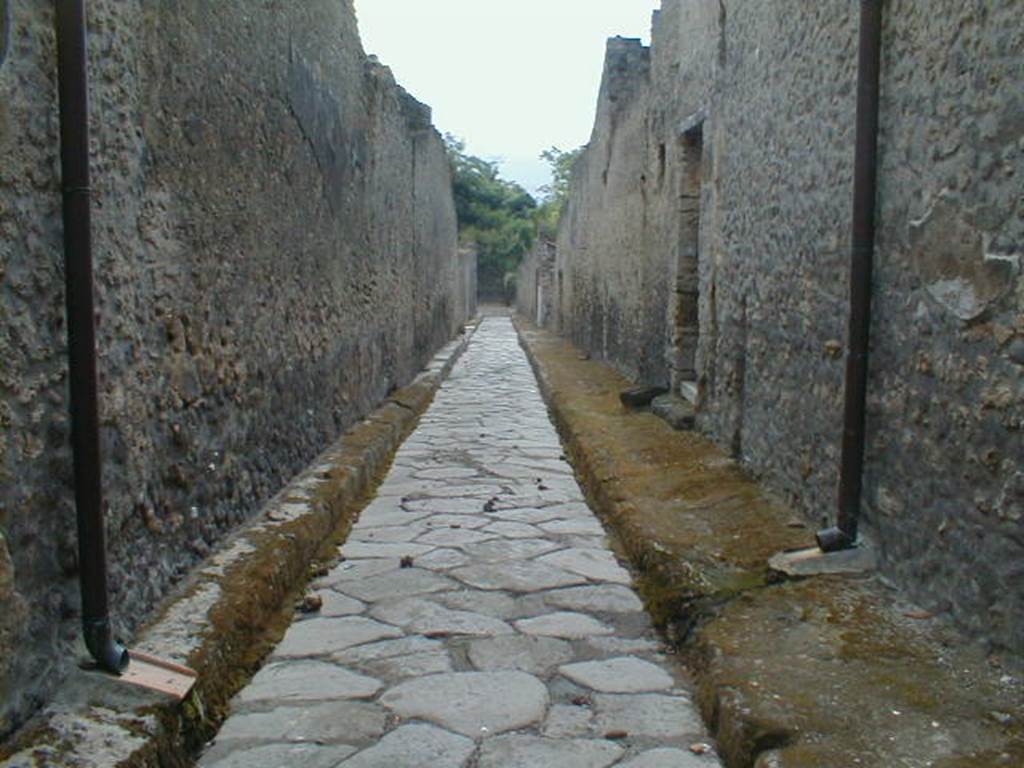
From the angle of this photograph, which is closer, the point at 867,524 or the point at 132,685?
the point at 132,685

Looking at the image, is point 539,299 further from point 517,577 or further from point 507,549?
point 517,577

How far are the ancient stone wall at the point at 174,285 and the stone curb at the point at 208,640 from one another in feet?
0.24

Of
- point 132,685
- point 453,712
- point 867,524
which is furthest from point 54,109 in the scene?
point 867,524

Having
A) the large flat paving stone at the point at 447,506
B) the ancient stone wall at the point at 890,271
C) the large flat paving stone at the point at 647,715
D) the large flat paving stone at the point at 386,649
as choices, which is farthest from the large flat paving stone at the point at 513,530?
the large flat paving stone at the point at 647,715

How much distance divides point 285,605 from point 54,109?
1.80 meters

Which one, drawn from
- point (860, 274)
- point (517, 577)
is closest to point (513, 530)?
point (517, 577)

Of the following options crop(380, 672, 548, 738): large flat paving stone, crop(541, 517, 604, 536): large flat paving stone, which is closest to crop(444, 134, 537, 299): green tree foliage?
crop(541, 517, 604, 536): large flat paving stone

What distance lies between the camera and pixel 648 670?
9.53 feet

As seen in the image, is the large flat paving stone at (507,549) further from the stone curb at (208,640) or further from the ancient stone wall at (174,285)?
the ancient stone wall at (174,285)

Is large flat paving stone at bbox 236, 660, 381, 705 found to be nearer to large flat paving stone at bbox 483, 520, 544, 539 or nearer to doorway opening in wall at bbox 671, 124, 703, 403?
large flat paving stone at bbox 483, 520, 544, 539

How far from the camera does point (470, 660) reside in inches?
116

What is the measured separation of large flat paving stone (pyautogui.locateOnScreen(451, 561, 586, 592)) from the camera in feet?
12.0

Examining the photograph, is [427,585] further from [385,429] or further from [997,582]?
[385,429]

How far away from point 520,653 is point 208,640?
0.88 metres
